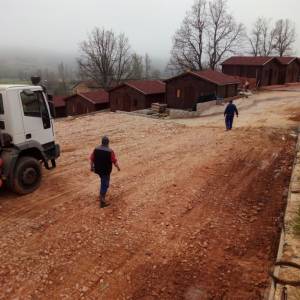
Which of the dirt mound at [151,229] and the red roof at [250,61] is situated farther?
the red roof at [250,61]

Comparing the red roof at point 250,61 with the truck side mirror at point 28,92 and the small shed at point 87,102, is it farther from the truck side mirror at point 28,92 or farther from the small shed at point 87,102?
the truck side mirror at point 28,92

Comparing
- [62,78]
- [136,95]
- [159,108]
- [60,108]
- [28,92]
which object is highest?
[62,78]

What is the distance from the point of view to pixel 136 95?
3195cm

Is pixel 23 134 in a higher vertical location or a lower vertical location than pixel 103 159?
higher

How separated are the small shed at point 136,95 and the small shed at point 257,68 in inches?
468

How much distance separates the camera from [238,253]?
618 centimetres

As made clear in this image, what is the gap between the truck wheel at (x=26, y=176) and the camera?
8495mm

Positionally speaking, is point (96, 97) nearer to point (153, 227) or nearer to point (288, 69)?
point (288, 69)

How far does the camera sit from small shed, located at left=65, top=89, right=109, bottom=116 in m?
37.2

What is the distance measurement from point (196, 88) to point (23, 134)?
69.6 ft

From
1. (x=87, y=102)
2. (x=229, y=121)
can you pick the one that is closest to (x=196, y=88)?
(x=229, y=121)

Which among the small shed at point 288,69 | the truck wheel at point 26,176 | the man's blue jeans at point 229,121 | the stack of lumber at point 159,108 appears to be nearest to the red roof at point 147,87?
the stack of lumber at point 159,108

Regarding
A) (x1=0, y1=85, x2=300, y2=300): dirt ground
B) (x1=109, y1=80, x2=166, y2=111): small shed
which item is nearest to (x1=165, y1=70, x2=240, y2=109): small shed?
(x1=109, y1=80, x2=166, y2=111): small shed

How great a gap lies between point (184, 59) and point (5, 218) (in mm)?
43315
